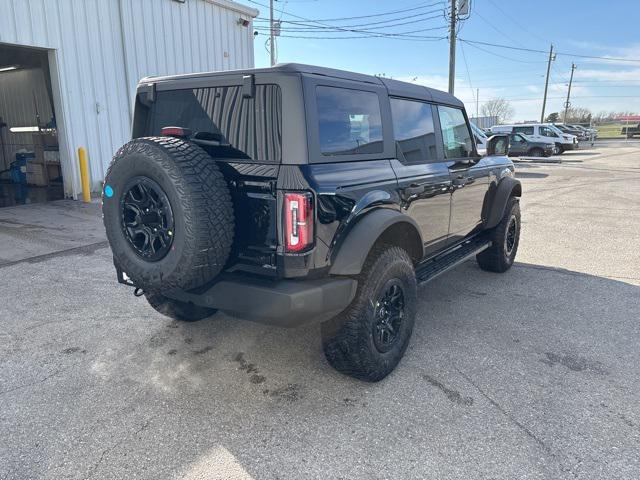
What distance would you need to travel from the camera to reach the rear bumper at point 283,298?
250 cm

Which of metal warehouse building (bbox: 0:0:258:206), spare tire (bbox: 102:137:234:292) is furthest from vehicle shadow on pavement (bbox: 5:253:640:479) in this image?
metal warehouse building (bbox: 0:0:258:206)

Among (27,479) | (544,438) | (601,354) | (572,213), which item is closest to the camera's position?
(27,479)

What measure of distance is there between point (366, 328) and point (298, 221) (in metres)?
0.82

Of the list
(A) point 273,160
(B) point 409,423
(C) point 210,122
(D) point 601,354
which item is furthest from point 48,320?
(D) point 601,354

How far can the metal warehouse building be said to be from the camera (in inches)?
364

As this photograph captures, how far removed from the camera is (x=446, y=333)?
3.79m

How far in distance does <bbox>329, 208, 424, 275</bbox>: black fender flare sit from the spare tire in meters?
0.64

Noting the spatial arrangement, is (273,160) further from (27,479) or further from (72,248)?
(72,248)

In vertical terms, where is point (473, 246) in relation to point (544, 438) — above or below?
above

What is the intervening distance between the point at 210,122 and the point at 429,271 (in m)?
2.08

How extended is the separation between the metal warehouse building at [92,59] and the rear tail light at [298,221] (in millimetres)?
8621

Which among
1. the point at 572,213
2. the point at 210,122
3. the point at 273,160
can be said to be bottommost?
the point at 572,213

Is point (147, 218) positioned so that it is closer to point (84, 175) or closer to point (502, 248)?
point (502, 248)

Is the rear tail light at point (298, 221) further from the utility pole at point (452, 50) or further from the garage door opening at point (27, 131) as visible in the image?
the utility pole at point (452, 50)
